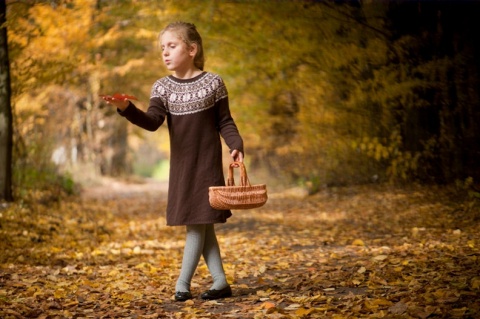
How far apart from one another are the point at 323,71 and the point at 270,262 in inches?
192

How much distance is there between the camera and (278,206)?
452 inches

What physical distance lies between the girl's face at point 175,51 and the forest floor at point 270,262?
165 cm

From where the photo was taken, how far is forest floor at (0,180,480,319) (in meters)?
3.71

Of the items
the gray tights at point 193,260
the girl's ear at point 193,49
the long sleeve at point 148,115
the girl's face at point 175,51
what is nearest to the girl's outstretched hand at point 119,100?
the long sleeve at point 148,115

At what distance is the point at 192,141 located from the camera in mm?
3994

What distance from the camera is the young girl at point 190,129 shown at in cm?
397

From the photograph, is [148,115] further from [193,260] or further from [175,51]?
[193,260]

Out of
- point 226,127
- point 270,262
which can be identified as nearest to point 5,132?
point 270,262

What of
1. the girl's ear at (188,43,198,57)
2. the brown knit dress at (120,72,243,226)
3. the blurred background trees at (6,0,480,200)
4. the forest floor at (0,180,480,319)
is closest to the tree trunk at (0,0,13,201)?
the forest floor at (0,180,480,319)

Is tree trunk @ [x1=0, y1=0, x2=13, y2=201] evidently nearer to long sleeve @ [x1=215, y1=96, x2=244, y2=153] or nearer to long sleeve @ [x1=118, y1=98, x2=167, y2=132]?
long sleeve @ [x1=118, y1=98, x2=167, y2=132]

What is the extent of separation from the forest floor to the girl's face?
5.42 ft

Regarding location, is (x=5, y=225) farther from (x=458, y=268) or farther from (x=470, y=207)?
(x=470, y=207)

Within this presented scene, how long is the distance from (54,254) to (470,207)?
196 inches

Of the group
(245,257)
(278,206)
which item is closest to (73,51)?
(278,206)
